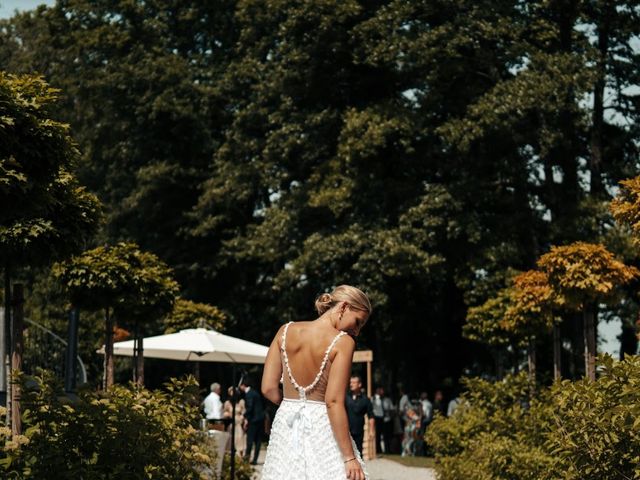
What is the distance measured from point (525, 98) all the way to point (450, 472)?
1389 cm

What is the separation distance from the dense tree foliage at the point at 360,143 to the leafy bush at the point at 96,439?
735 inches

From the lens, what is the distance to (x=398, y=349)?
1478 inches

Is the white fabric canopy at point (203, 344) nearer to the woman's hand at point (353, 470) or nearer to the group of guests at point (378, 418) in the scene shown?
the group of guests at point (378, 418)

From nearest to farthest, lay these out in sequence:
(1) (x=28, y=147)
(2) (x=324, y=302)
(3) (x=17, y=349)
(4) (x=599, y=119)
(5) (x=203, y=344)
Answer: (2) (x=324, y=302), (1) (x=28, y=147), (3) (x=17, y=349), (5) (x=203, y=344), (4) (x=599, y=119)

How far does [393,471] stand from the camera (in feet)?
80.0

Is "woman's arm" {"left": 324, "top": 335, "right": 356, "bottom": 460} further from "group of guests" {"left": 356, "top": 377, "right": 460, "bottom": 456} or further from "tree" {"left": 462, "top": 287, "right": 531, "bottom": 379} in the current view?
"group of guests" {"left": 356, "top": 377, "right": 460, "bottom": 456}

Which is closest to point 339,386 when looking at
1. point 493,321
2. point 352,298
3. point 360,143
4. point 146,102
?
point 352,298

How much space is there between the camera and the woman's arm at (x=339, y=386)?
6457 millimetres

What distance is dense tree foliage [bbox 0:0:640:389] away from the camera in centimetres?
2988

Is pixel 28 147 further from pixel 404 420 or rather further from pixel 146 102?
pixel 146 102

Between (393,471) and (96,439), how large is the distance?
15.3 m

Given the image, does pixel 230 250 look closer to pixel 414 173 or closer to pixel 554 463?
pixel 414 173

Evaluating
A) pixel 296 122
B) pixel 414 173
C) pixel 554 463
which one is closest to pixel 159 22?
pixel 296 122

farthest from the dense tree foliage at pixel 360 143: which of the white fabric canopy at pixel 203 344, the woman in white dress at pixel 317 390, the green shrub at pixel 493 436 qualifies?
the woman in white dress at pixel 317 390
